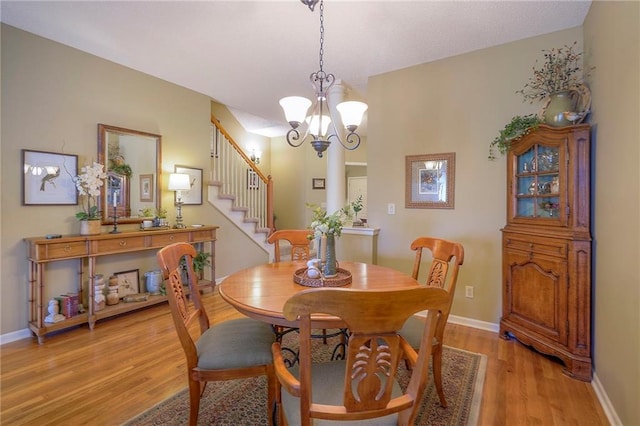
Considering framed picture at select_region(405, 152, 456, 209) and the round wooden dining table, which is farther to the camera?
framed picture at select_region(405, 152, 456, 209)

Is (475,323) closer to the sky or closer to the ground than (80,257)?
closer to the ground

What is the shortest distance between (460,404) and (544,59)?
2.91 metres

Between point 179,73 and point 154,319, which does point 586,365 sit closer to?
point 154,319

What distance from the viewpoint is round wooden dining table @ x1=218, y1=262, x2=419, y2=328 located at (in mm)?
1331

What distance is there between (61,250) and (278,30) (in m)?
2.75

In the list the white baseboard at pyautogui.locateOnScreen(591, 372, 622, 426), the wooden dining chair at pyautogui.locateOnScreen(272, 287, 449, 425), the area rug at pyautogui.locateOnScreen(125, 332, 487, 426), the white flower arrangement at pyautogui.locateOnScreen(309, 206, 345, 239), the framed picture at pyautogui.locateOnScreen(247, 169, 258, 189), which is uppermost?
the framed picture at pyautogui.locateOnScreen(247, 169, 258, 189)

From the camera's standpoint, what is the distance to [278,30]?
8.75ft

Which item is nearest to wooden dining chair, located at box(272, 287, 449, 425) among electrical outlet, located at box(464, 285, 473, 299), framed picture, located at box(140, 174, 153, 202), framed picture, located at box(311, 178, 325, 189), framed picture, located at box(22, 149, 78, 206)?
electrical outlet, located at box(464, 285, 473, 299)

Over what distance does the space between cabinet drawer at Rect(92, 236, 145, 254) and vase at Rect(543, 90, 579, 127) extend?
3.96m

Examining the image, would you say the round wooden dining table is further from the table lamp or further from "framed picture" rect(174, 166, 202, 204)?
"framed picture" rect(174, 166, 202, 204)

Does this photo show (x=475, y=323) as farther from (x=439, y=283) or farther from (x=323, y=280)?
(x=323, y=280)

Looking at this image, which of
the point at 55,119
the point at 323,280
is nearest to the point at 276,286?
the point at 323,280

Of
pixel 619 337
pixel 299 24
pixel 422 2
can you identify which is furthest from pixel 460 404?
pixel 299 24

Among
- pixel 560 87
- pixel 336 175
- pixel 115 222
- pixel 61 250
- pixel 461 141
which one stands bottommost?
pixel 61 250
